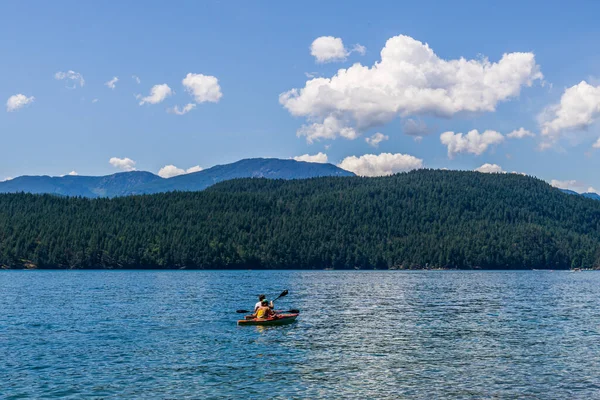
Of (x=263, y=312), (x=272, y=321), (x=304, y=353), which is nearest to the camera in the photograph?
(x=304, y=353)

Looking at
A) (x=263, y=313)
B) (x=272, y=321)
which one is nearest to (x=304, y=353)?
(x=272, y=321)

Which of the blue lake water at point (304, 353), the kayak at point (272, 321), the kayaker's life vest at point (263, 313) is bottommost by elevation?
the blue lake water at point (304, 353)

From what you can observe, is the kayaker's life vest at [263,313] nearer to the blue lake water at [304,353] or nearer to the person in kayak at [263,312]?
the person in kayak at [263,312]

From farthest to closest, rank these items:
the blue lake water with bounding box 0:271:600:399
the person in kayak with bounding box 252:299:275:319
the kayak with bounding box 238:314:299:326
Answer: the person in kayak with bounding box 252:299:275:319, the kayak with bounding box 238:314:299:326, the blue lake water with bounding box 0:271:600:399

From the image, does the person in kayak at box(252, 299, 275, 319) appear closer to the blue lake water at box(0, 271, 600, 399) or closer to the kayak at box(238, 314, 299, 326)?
the kayak at box(238, 314, 299, 326)

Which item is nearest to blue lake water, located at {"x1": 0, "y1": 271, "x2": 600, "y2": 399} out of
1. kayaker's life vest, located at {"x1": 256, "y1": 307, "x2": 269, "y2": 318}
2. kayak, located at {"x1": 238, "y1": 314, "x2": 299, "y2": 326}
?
kayak, located at {"x1": 238, "y1": 314, "x2": 299, "y2": 326}

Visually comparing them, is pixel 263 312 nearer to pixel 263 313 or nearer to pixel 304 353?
pixel 263 313

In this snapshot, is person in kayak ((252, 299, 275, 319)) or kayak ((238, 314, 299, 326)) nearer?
kayak ((238, 314, 299, 326))

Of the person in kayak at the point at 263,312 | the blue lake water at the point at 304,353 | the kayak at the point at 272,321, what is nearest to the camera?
the blue lake water at the point at 304,353

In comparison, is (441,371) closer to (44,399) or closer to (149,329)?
(44,399)

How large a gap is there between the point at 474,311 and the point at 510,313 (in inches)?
180

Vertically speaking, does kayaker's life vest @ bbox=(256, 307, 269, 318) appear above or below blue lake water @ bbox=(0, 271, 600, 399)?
above

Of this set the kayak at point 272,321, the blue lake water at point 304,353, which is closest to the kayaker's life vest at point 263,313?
the kayak at point 272,321

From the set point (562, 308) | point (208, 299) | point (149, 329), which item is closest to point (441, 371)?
point (149, 329)
